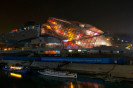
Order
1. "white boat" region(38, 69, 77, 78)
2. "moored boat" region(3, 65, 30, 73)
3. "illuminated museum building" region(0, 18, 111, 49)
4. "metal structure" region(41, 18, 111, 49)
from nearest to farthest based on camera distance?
"white boat" region(38, 69, 77, 78)
"moored boat" region(3, 65, 30, 73)
"metal structure" region(41, 18, 111, 49)
"illuminated museum building" region(0, 18, 111, 49)

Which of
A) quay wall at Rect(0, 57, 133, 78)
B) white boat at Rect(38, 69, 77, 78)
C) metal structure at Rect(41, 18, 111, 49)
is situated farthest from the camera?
metal structure at Rect(41, 18, 111, 49)

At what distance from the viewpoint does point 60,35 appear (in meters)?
73.0

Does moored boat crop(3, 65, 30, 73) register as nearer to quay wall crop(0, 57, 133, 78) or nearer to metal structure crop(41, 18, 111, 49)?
quay wall crop(0, 57, 133, 78)

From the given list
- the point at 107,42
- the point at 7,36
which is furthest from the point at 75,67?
the point at 7,36

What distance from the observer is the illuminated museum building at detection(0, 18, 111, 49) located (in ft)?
209

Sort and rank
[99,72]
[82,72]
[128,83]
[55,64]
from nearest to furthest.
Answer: [128,83] → [99,72] → [82,72] → [55,64]

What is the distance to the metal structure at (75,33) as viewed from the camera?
6288 cm

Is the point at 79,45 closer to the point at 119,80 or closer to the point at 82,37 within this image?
the point at 82,37

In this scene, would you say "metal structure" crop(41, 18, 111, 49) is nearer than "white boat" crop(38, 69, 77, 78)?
No

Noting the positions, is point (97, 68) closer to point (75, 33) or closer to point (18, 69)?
point (18, 69)

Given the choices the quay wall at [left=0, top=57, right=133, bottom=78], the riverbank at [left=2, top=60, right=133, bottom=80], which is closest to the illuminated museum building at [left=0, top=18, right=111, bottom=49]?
the quay wall at [left=0, top=57, right=133, bottom=78]

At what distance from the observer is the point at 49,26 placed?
7700cm

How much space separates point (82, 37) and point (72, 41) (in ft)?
19.9

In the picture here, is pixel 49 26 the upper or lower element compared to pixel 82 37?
upper
